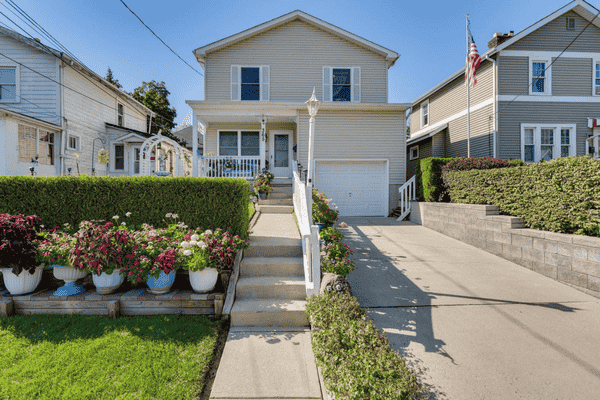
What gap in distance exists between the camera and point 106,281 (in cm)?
364

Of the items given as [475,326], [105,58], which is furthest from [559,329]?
[105,58]

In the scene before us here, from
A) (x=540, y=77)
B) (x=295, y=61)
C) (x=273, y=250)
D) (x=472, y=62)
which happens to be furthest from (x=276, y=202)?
(x=540, y=77)

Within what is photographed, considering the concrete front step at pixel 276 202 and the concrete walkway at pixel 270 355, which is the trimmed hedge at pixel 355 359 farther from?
the concrete front step at pixel 276 202

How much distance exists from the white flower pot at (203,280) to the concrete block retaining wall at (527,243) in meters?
5.46

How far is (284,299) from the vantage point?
383 centimetres

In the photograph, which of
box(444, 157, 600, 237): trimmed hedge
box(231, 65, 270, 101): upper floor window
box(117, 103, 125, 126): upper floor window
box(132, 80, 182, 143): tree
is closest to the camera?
box(444, 157, 600, 237): trimmed hedge

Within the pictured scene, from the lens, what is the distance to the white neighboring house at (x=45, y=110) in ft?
34.2

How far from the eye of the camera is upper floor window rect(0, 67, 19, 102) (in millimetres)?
11750

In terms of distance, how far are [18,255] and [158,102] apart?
1017 inches

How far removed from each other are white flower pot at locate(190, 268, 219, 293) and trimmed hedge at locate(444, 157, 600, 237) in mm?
5747

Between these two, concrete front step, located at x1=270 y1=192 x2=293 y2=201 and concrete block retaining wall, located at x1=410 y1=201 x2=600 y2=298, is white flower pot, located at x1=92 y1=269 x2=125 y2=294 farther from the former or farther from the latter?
concrete block retaining wall, located at x1=410 y1=201 x2=600 y2=298

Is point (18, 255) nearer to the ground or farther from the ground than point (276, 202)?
nearer to the ground

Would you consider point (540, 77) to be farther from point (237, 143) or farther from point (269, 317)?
point (269, 317)

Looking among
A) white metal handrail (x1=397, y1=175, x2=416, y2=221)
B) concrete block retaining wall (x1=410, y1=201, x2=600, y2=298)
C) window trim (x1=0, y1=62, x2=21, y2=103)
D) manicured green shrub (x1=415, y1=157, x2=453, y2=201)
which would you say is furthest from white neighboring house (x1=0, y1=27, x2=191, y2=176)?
concrete block retaining wall (x1=410, y1=201, x2=600, y2=298)
